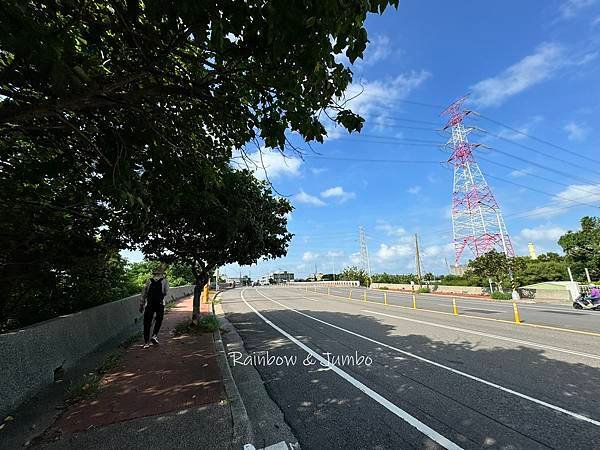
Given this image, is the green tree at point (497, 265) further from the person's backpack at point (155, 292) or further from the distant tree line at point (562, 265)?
the person's backpack at point (155, 292)

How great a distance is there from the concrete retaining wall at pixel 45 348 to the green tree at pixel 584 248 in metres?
47.2

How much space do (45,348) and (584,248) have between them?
50.5m

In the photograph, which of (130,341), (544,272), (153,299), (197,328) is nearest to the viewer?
(153,299)

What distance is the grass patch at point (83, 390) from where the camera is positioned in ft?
16.0

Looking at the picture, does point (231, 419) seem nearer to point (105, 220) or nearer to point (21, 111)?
point (21, 111)

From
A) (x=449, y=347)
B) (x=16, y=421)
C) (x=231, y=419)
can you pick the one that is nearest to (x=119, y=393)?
(x=16, y=421)

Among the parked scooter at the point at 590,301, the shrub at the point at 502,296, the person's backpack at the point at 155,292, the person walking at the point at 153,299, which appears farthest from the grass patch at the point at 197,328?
the shrub at the point at 502,296

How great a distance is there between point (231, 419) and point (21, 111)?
395 centimetres

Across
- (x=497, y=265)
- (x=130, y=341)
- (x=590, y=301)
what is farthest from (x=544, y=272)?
(x=130, y=341)

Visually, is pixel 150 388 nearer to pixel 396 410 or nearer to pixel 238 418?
pixel 238 418

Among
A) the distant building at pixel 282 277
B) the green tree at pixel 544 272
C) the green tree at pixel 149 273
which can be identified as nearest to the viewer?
the green tree at pixel 149 273

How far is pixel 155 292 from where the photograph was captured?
8.67 metres

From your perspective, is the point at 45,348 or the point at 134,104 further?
the point at 45,348

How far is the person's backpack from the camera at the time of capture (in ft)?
28.3
